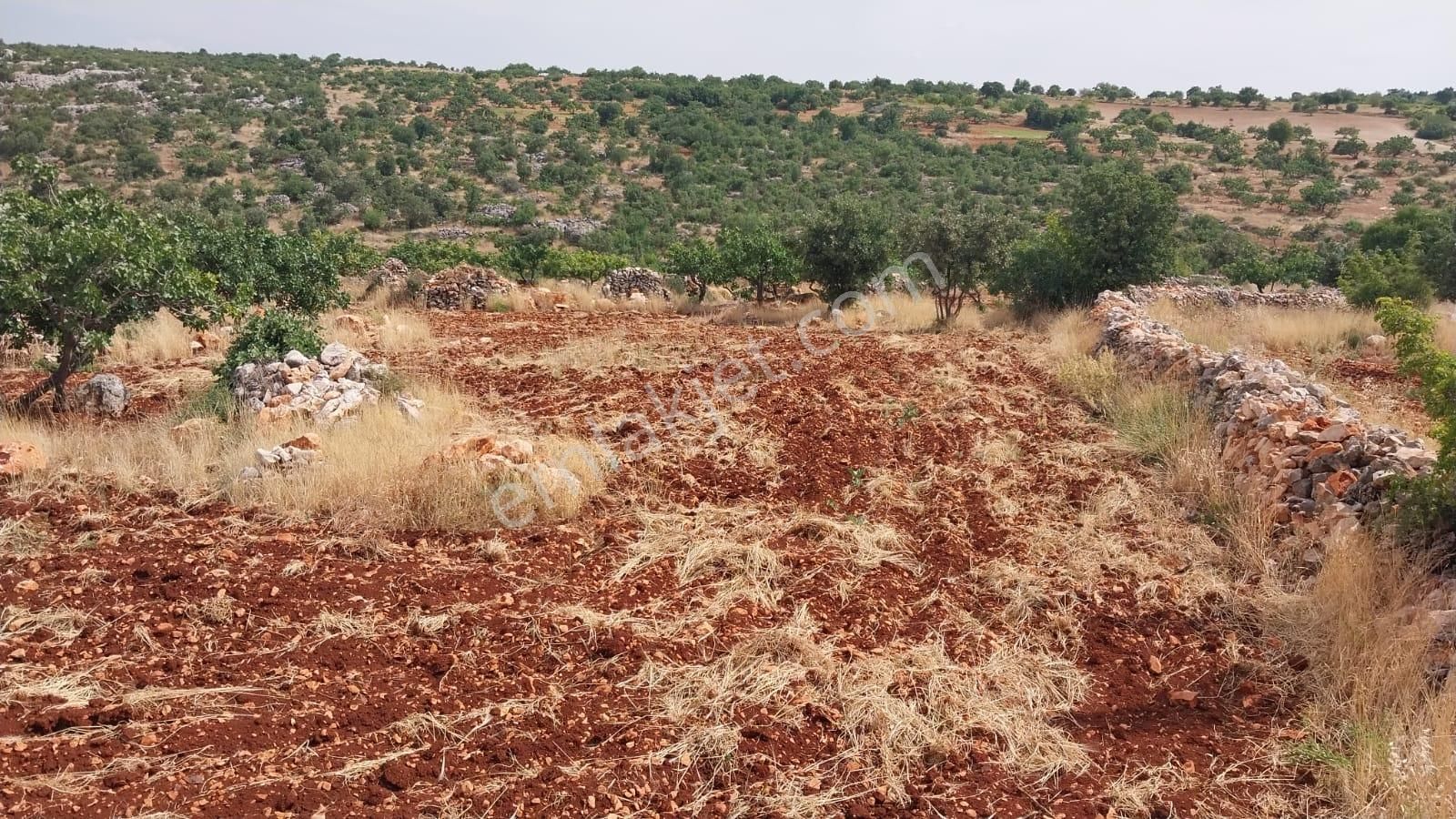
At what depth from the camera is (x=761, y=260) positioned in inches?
645

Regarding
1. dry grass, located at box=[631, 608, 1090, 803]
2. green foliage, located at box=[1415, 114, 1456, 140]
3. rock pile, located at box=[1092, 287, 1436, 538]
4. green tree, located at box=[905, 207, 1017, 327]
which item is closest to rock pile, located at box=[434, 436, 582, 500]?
dry grass, located at box=[631, 608, 1090, 803]

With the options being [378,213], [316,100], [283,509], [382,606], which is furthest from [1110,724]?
[316,100]

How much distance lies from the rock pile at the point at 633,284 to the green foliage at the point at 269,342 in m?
10.3

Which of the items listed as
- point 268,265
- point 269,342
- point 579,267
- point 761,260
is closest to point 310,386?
point 269,342

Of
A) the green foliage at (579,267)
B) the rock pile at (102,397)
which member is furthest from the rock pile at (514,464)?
the green foliage at (579,267)

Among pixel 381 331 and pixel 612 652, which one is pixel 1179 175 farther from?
pixel 612 652

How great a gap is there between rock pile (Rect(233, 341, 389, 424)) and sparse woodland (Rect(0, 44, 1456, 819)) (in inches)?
2.1

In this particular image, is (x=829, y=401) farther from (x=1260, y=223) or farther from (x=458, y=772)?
(x=1260, y=223)

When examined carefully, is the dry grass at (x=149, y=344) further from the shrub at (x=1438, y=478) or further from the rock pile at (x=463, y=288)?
the shrub at (x=1438, y=478)

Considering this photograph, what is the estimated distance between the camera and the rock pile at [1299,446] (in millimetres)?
4320

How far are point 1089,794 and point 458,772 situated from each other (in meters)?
2.28

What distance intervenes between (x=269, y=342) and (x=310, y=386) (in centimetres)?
134

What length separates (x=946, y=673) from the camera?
347cm

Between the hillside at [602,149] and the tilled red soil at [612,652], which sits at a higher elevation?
the hillside at [602,149]
